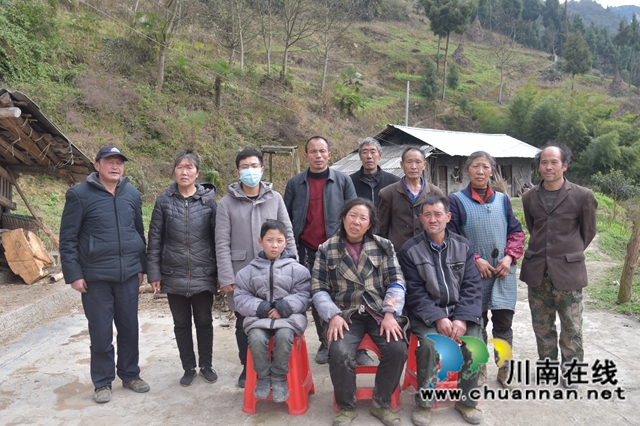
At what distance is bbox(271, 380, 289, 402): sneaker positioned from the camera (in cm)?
301

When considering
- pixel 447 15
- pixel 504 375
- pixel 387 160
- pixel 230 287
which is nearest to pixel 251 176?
pixel 230 287

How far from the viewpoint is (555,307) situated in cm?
349

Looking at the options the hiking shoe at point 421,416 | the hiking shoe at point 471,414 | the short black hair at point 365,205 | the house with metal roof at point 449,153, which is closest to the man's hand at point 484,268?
the short black hair at point 365,205

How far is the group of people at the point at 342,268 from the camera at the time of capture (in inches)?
120

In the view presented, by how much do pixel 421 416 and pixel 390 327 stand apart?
609 millimetres

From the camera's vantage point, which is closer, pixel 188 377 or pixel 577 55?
pixel 188 377

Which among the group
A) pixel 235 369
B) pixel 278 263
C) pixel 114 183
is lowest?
pixel 235 369

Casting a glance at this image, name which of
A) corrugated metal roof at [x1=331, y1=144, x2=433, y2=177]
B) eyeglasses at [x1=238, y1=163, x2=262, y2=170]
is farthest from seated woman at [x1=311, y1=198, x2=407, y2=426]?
corrugated metal roof at [x1=331, y1=144, x2=433, y2=177]

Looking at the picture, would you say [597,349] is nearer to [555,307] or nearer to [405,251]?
[555,307]

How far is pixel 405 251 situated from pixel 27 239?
560 cm

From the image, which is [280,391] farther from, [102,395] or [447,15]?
[447,15]

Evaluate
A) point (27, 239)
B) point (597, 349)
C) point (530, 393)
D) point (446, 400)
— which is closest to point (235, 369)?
point (446, 400)

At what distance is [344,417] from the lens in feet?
9.61

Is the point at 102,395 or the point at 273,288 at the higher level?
the point at 273,288
